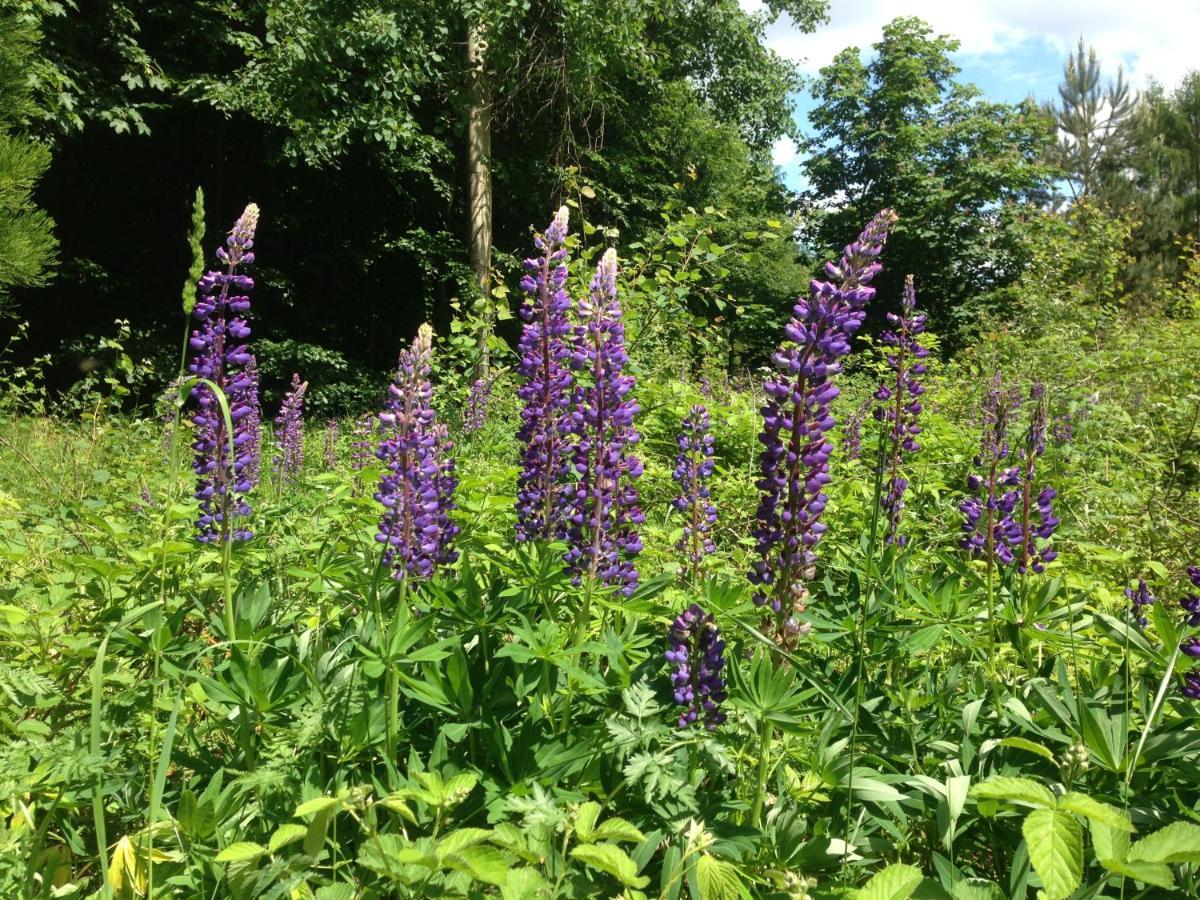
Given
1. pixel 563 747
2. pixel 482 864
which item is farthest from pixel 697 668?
pixel 482 864

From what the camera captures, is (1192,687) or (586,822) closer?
(586,822)

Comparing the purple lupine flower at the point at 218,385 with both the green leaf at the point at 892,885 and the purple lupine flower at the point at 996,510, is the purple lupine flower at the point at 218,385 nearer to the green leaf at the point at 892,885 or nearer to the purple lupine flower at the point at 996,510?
the green leaf at the point at 892,885

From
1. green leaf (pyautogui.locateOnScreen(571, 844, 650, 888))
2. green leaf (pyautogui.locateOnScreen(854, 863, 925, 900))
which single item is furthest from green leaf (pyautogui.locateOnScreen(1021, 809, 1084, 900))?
green leaf (pyautogui.locateOnScreen(571, 844, 650, 888))

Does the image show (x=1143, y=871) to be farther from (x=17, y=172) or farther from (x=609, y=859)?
(x=17, y=172)

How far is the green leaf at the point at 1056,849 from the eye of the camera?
3.36 feet

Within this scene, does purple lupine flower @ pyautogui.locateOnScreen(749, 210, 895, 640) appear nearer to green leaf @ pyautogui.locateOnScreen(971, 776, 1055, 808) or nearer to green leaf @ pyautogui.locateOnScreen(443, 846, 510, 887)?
green leaf @ pyautogui.locateOnScreen(971, 776, 1055, 808)

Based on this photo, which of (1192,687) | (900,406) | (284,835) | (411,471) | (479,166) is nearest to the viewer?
(284,835)

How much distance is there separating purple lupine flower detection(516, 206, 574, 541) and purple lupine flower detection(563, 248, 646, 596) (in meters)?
0.07

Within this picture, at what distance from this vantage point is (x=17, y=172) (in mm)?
7070

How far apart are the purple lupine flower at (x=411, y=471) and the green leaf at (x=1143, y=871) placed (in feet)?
4.94

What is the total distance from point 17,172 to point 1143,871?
30.8ft

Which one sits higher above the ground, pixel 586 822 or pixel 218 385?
pixel 218 385

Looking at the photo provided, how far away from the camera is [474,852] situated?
46.6 inches

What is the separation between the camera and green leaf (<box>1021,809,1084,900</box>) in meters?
1.02
